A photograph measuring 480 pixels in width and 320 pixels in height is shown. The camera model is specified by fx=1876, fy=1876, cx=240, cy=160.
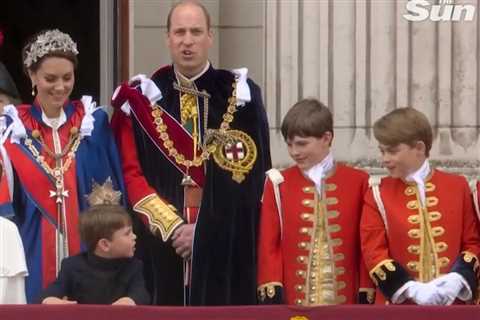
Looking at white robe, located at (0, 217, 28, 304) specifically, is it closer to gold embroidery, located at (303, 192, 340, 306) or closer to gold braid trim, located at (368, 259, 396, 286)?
gold embroidery, located at (303, 192, 340, 306)

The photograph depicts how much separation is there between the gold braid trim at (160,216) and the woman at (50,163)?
0.42 feet

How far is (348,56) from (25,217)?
2.46 m

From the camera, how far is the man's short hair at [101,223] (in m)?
A: 7.09

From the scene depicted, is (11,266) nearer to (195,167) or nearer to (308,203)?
(195,167)

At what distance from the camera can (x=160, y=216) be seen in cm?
738

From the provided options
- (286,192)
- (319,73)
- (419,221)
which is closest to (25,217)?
(286,192)

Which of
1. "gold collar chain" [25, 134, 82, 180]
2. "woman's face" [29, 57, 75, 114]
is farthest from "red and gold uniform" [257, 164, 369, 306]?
"woman's face" [29, 57, 75, 114]

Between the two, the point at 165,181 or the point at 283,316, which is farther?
the point at 165,181

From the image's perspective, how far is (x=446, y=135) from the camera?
9.21 meters

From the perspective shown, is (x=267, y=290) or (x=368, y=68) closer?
(x=267, y=290)

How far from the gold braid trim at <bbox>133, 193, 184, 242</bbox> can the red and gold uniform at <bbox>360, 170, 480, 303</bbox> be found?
0.79m

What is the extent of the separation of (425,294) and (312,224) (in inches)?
23.6

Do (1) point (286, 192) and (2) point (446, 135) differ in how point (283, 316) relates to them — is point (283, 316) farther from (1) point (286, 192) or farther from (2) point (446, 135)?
(2) point (446, 135)

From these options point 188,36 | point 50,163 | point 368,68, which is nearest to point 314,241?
point 188,36
